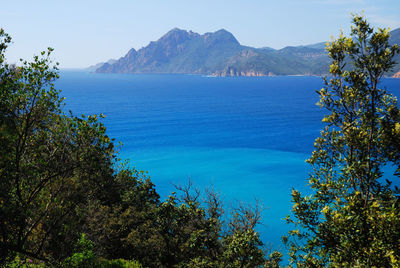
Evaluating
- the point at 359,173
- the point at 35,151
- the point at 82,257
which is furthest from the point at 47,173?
the point at 359,173

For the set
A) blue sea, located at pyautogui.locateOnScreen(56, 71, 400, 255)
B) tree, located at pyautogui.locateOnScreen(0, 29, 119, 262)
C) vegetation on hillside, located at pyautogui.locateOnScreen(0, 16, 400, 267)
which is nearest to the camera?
vegetation on hillside, located at pyautogui.locateOnScreen(0, 16, 400, 267)

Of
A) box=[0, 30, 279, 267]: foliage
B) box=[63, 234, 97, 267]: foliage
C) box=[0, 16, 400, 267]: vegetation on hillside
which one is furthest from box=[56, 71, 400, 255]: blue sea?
box=[0, 16, 400, 267]: vegetation on hillside

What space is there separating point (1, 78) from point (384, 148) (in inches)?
588

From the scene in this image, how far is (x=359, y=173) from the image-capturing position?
31.9 feet

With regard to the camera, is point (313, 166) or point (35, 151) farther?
point (35, 151)

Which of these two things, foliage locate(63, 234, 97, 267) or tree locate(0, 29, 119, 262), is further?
foliage locate(63, 234, 97, 267)

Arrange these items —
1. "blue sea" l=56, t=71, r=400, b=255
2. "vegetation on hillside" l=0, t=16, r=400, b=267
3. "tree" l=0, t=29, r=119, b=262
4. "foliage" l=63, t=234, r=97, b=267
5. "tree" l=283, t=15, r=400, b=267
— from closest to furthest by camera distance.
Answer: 1. "tree" l=283, t=15, r=400, b=267
2. "vegetation on hillside" l=0, t=16, r=400, b=267
3. "tree" l=0, t=29, r=119, b=262
4. "foliage" l=63, t=234, r=97, b=267
5. "blue sea" l=56, t=71, r=400, b=255

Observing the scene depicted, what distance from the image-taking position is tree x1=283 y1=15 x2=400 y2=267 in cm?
806

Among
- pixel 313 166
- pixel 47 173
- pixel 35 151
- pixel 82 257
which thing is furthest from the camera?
pixel 82 257

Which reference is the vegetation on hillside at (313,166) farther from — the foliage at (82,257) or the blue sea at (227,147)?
the blue sea at (227,147)

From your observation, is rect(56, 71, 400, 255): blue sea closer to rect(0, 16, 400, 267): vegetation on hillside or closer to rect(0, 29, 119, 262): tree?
rect(0, 16, 400, 267): vegetation on hillside

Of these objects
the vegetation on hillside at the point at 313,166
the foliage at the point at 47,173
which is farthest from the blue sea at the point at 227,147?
the vegetation on hillside at the point at 313,166

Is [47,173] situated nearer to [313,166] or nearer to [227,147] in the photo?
[313,166]

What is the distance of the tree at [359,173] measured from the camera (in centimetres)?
806
